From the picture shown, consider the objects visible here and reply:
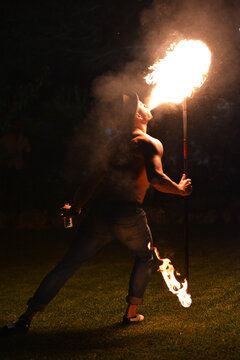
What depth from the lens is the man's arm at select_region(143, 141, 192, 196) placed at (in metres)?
3.96

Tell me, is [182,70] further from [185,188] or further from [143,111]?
[185,188]

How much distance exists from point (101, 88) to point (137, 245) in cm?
1130

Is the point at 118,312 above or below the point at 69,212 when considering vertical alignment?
below

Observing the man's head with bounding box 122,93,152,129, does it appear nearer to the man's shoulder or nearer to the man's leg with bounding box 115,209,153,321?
the man's shoulder

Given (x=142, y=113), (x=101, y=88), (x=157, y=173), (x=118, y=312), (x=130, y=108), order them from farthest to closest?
(x=101, y=88) < (x=118, y=312) < (x=142, y=113) < (x=130, y=108) < (x=157, y=173)

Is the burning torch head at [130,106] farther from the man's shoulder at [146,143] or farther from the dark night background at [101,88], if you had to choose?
the dark night background at [101,88]

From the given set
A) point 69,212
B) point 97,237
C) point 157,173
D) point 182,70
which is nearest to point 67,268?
point 97,237

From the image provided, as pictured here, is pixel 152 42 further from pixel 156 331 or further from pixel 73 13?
pixel 156 331

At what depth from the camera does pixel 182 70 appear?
4.54m

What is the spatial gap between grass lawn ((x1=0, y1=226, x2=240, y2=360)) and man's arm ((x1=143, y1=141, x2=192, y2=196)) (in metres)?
1.21

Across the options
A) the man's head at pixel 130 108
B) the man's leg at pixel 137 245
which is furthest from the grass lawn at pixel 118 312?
the man's head at pixel 130 108

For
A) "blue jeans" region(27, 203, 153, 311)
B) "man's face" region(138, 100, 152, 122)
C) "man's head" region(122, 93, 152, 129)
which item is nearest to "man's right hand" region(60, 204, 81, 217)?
"blue jeans" region(27, 203, 153, 311)

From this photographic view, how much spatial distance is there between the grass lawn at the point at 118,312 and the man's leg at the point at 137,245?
11.5 inches

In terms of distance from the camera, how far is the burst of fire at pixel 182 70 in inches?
179
